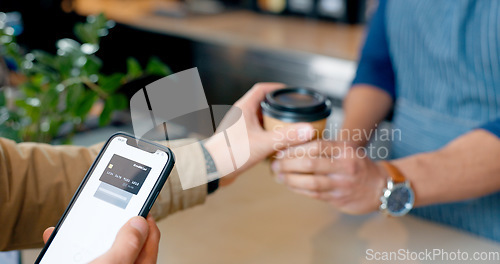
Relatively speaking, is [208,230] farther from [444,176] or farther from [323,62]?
[323,62]

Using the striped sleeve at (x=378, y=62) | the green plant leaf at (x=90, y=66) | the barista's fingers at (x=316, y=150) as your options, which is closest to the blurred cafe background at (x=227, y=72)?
the green plant leaf at (x=90, y=66)

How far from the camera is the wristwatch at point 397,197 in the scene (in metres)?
0.84

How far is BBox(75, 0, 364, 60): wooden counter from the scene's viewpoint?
2227 millimetres

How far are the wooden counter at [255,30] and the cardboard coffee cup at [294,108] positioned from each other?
1358 millimetres

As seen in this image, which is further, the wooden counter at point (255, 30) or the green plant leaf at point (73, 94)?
the wooden counter at point (255, 30)

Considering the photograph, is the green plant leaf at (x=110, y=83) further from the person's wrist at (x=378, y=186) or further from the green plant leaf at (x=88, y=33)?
the person's wrist at (x=378, y=186)

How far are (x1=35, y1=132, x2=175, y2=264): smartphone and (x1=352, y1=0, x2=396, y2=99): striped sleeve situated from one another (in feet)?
Result: 2.47

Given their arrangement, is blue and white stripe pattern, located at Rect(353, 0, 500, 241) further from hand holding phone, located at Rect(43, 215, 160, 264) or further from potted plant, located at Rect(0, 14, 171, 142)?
hand holding phone, located at Rect(43, 215, 160, 264)

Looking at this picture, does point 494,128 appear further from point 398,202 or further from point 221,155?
point 221,155

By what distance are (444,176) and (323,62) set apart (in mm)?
1357

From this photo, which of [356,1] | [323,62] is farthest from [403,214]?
[356,1]

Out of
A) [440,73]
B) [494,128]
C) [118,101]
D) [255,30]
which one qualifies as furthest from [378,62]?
[255,30]

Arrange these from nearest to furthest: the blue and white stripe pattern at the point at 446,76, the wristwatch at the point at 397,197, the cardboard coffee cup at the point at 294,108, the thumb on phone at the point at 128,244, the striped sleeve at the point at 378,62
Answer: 1. the thumb on phone at the point at 128,244
2. the cardboard coffee cup at the point at 294,108
3. the wristwatch at the point at 397,197
4. the blue and white stripe pattern at the point at 446,76
5. the striped sleeve at the point at 378,62

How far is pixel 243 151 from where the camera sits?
0.82 metres
